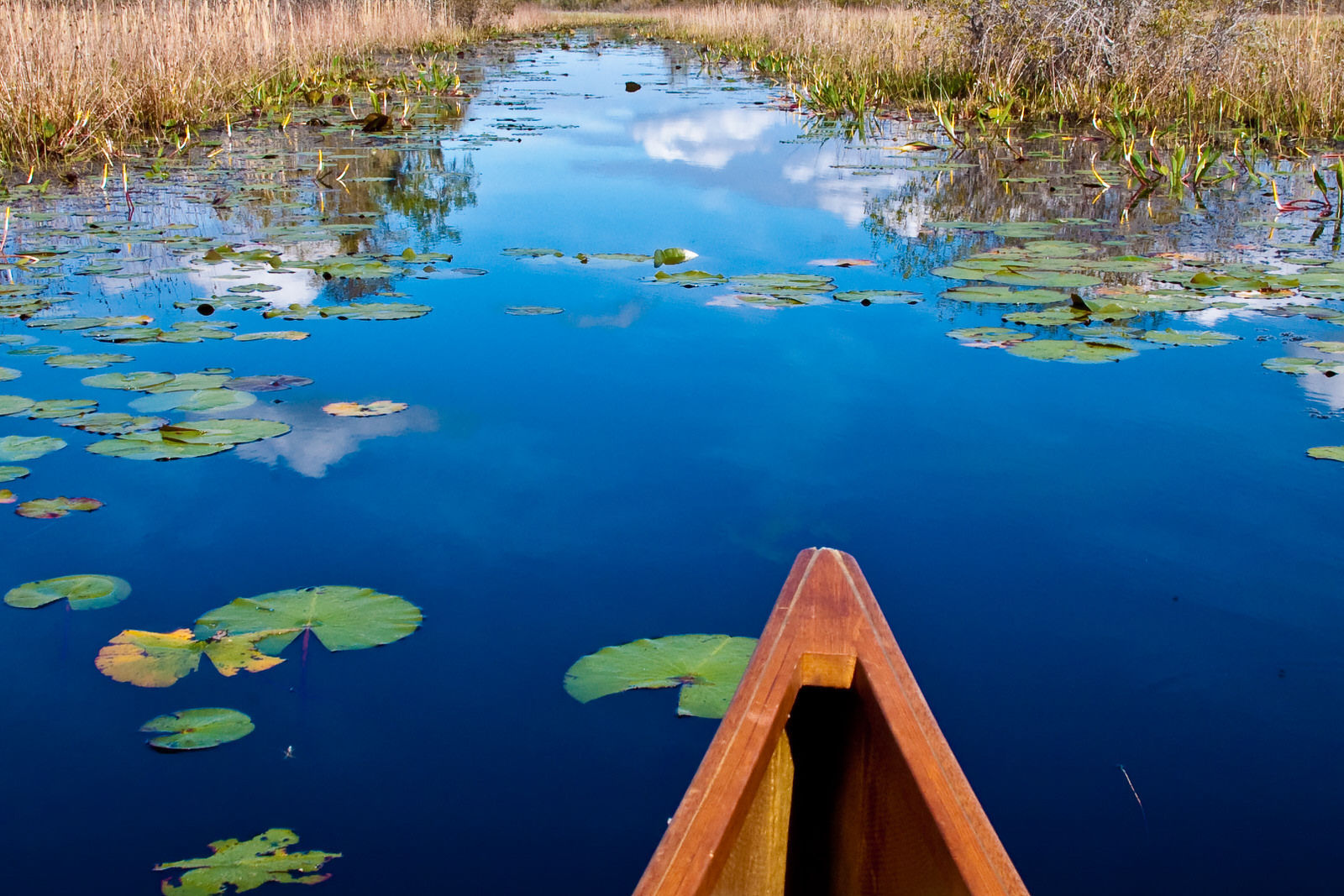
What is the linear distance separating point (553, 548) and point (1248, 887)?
114cm

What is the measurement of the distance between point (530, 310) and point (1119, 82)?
697 cm

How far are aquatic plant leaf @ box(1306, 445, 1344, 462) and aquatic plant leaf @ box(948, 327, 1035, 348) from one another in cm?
88


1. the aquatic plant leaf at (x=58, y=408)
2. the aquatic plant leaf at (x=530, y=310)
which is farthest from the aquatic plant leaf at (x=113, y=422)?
the aquatic plant leaf at (x=530, y=310)

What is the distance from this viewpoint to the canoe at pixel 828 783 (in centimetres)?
90

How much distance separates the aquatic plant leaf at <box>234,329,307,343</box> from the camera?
112 inches

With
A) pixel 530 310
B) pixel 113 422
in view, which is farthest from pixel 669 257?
pixel 113 422

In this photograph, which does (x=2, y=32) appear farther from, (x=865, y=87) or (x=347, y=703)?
(x=865, y=87)

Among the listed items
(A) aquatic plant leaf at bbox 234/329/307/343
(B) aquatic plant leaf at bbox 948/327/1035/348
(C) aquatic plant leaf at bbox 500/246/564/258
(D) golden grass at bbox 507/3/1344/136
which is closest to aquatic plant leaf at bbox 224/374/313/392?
(A) aquatic plant leaf at bbox 234/329/307/343

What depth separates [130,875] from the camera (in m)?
1.09

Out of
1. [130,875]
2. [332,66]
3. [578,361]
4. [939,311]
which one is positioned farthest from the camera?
[332,66]

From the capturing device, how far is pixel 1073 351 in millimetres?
2730

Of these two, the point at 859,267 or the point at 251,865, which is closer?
the point at 251,865

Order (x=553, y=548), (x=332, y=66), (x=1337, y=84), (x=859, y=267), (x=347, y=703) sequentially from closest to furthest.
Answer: (x=347, y=703), (x=553, y=548), (x=859, y=267), (x=1337, y=84), (x=332, y=66)

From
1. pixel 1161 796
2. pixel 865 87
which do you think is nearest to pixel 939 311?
pixel 1161 796
